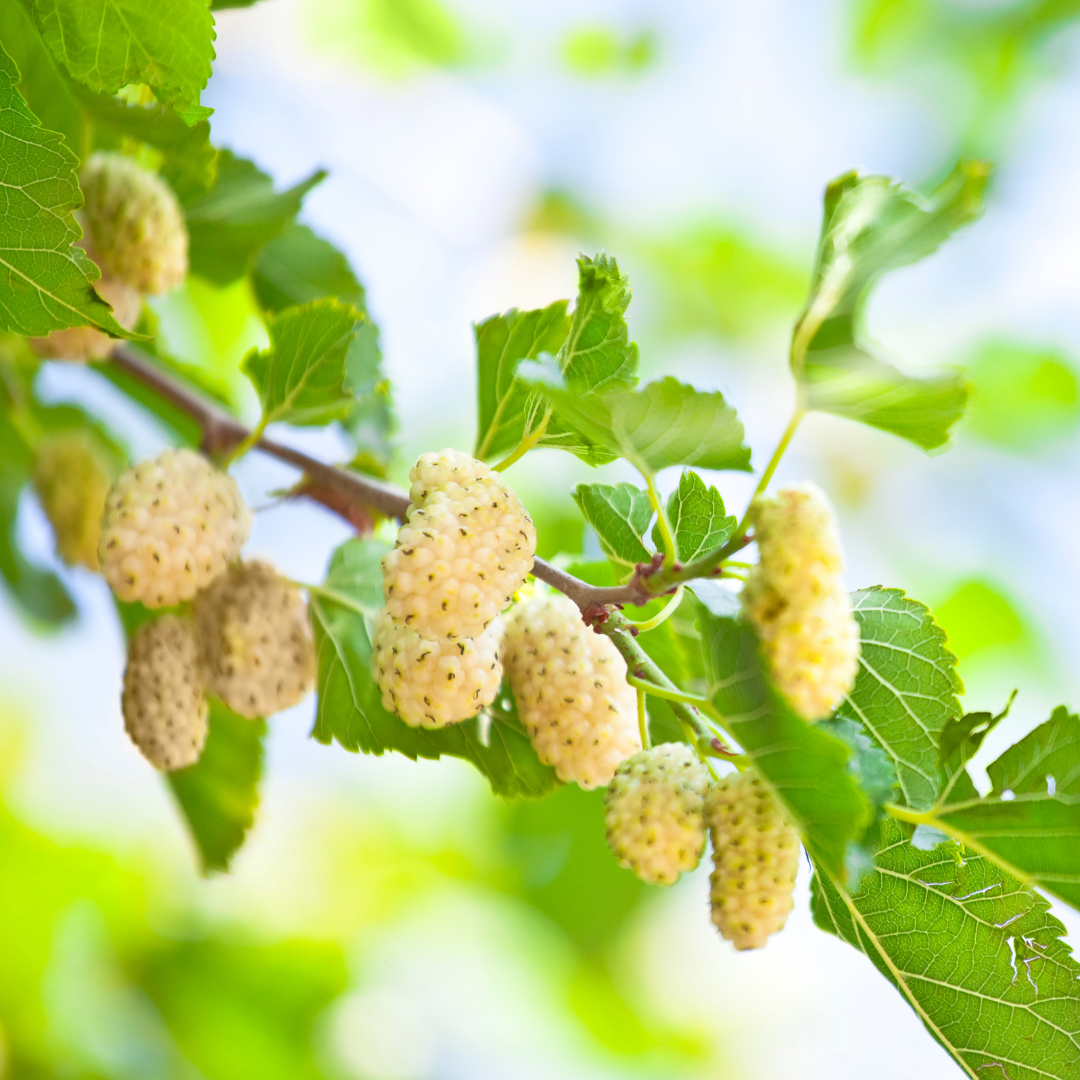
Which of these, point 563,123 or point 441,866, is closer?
point 441,866

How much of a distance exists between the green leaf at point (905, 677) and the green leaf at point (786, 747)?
0.08 metres

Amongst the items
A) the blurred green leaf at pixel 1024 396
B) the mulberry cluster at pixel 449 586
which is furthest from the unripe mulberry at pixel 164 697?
the blurred green leaf at pixel 1024 396

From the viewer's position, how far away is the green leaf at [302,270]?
2.14 feet

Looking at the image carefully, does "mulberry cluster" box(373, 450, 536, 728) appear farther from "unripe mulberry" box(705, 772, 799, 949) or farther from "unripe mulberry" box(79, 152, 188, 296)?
"unripe mulberry" box(79, 152, 188, 296)

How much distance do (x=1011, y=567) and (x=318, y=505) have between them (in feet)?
4.43

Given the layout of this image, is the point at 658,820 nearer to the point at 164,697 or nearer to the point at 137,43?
the point at 164,697

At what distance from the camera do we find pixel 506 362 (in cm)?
44

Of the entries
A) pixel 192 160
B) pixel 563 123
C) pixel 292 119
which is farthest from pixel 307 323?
pixel 563 123

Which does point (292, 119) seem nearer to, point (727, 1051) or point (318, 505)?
point (318, 505)

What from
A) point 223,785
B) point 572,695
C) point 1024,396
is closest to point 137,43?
point 572,695

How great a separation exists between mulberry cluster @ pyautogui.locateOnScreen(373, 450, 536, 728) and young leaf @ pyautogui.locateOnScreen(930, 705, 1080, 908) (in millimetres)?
182

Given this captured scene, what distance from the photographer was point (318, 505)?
0.56 meters

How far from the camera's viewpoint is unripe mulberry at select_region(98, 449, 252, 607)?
1.33 feet

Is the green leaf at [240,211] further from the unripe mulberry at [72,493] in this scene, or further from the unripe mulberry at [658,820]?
the unripe mulberry at [658,820]
